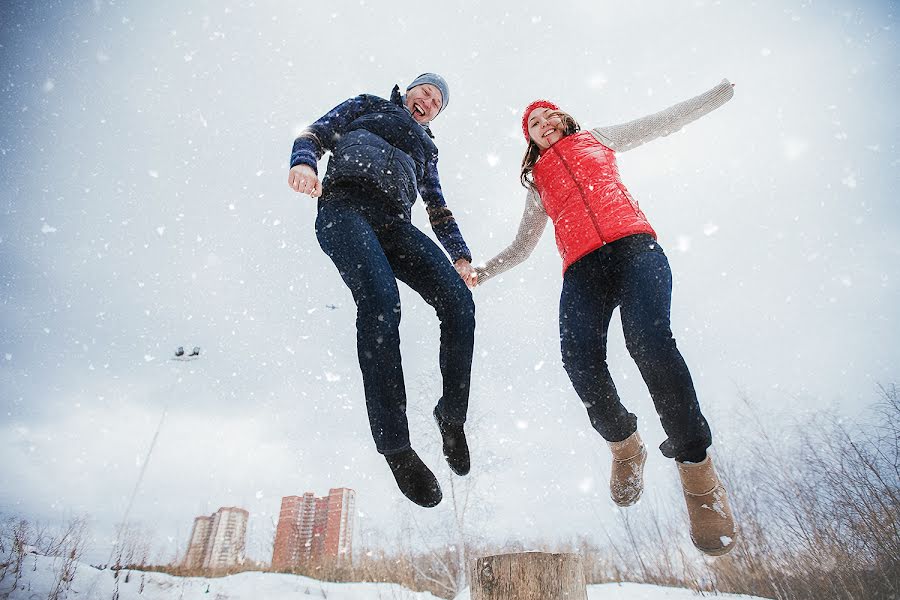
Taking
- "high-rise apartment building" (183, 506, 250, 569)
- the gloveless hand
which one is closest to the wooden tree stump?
the gloveless hand

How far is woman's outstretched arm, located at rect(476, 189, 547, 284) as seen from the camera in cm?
290

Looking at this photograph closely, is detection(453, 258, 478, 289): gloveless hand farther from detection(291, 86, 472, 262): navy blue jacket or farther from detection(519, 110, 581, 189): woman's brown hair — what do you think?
detection(519, 110, 581, 189): woman's brown hair

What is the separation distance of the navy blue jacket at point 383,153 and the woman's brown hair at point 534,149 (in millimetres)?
601

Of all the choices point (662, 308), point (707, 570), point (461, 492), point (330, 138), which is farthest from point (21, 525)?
point (707, 570)

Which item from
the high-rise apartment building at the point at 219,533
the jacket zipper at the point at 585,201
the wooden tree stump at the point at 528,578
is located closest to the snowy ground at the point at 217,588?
the wooden tree stump at the point at 528,578

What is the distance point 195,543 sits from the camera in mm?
38219

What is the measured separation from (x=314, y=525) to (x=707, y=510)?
38.2 m

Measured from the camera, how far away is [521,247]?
2.91 meters

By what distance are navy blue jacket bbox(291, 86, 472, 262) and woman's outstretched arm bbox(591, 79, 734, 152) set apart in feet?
3.66

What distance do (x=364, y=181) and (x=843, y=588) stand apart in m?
23.5

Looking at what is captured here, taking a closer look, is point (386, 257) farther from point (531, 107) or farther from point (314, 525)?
point (314, 525)

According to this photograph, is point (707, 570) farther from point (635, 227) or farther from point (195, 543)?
point (195, 543)

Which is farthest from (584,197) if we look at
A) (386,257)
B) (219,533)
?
(219,533)

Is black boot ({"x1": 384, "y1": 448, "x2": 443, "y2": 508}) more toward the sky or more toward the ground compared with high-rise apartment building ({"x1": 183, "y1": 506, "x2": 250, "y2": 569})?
more toward the ground
